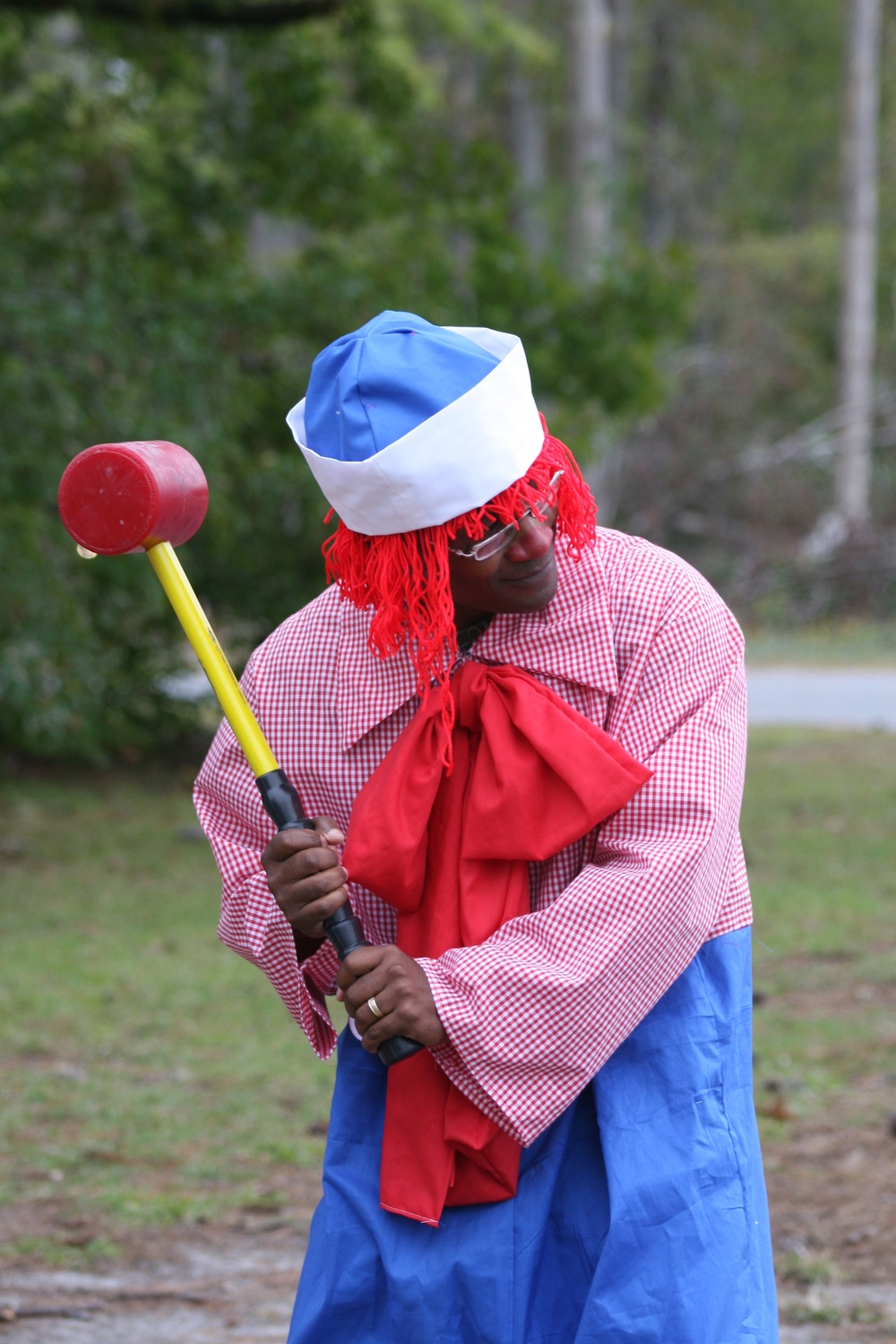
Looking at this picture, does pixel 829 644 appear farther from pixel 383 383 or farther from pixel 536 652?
pixel 383 383

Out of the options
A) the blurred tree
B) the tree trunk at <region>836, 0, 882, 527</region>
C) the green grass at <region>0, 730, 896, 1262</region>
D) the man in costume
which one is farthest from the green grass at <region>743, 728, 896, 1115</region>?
the tree trunk at <region>836, 0, 882, 527</region>

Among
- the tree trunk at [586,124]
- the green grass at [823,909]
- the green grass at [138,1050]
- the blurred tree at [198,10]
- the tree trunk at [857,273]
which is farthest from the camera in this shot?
the tree trunk at [857,273]

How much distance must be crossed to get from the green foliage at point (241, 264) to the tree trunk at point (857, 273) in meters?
10.8

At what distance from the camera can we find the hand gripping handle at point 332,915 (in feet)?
6.28

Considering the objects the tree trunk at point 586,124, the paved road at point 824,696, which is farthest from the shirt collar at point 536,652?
the tree trunk at point 586,124

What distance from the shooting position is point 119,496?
81.4 inches

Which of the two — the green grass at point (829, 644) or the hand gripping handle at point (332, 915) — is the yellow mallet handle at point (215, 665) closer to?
the hand gripping handle at point (332, 915)

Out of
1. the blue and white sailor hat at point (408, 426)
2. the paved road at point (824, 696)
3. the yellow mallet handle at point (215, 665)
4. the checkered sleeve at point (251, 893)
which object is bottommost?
the paved road at point (824, 696)

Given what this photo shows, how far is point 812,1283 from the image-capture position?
328 centimetres

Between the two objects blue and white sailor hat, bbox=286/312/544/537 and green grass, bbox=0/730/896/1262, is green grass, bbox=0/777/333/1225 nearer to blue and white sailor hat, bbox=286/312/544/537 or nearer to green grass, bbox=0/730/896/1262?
green grass, bbox=0/730/896/1262

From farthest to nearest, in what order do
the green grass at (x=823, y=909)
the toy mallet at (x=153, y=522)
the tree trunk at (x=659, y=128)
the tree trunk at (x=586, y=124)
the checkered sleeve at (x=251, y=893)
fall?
the tree trunk at (x=659, y=128), the tree trunk at (x=586, y=124), the green grass at (x=823, y=909), the checkered sleeve at (x=251, y=893), the toy mallet at (x=153, y=522)

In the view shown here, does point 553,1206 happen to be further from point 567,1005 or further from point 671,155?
point 671,155

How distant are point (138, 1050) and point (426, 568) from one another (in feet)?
11.3

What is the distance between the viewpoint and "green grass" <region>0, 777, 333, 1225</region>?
406cm
